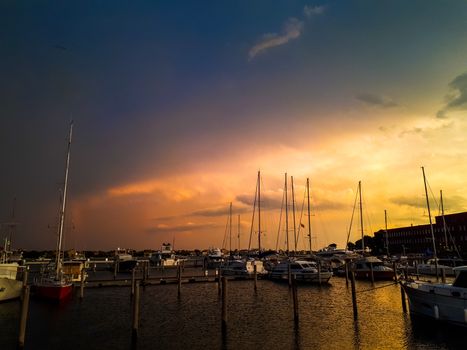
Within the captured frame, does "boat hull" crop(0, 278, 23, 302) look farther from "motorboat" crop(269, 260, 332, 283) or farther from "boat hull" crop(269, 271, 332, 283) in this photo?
"boat hull" crop(269, 271, 332, 283)

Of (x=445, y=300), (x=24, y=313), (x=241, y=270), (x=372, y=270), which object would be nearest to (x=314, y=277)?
(x=372, y=270)

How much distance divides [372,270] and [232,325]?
38.3 meters

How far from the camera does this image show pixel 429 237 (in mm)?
131625

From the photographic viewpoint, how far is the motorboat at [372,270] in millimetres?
61469

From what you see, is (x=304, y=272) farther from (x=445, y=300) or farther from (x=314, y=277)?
(x=445, y=300)

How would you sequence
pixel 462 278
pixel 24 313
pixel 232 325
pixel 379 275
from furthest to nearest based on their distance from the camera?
Result: pixel 379 275 → pixel 232 325 → pixel 462 278 → pixel 24 313

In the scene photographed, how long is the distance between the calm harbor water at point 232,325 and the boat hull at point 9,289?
3.23 ft

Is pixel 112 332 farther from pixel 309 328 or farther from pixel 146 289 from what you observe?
pixel 146 289

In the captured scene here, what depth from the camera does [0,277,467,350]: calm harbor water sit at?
80.1ft

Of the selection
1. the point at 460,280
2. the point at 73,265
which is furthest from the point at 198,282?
the point at 460,280

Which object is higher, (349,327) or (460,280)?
(460,280)

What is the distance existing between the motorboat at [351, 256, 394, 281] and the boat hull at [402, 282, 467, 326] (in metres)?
29.8

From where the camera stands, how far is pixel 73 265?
55.5 m

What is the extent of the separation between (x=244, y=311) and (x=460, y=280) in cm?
1980
